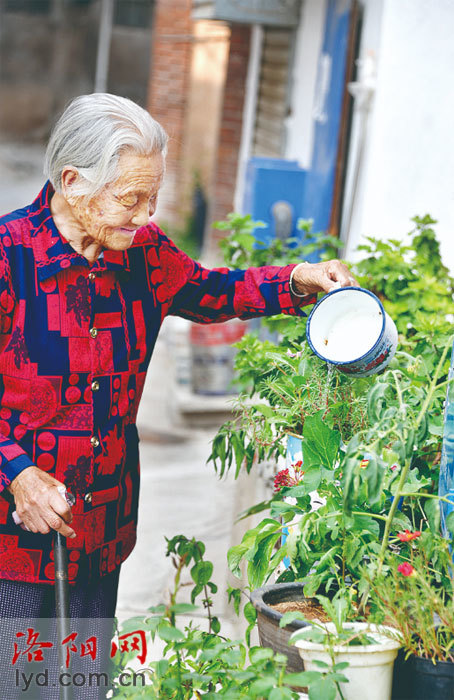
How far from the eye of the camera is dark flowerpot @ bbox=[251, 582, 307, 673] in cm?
168

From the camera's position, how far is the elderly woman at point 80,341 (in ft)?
6.79

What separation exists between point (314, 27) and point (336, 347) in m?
4.61

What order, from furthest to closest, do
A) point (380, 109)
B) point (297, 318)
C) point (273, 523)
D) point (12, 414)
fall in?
point (380, 109)
point (297, 318)
point (12, 414)
point (273, 523)

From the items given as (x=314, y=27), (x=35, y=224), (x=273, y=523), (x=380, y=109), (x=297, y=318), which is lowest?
(x=273, y=523)

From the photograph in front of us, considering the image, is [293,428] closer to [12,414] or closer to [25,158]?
[12,414]

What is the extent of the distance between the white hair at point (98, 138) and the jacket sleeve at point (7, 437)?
0.24m

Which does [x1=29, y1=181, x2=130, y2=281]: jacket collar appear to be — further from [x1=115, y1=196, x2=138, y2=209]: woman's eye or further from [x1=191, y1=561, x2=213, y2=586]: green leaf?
[x1=191, y1=561, x2=213, y2=586]: green leaf

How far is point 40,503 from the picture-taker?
6.60 ft

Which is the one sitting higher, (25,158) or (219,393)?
(25,158)

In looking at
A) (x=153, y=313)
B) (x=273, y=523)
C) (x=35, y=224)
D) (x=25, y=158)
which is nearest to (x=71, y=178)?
(x=35, y=224)

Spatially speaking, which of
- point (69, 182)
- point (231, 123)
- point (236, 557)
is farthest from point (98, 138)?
point (231, 123)

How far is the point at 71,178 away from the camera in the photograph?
83.3 inches

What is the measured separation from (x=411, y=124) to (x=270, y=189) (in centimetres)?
A: 190

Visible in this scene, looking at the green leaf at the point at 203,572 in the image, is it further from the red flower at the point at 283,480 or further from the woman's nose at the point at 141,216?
the woman's nose at the point at 141,216
